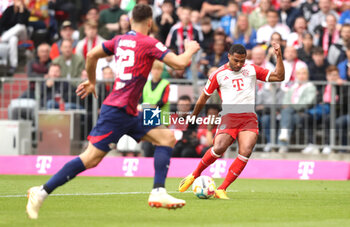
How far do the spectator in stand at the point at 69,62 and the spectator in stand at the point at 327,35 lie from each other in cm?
624

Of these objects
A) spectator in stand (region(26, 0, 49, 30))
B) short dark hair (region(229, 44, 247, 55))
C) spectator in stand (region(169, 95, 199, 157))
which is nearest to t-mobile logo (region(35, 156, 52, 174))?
spectator in stand (region(169, 95, 199, 157))

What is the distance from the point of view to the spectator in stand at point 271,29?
2028 centimetres

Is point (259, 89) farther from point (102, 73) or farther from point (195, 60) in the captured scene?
point (102, 73)

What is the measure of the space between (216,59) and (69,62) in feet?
12.4

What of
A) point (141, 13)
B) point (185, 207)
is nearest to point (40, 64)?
point (185, 207)

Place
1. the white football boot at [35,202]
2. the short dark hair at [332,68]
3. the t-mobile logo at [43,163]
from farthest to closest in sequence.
→ the short dark hair at [332,68]
the t-mobile logo at [43,163]
the white football boot at [35,202]

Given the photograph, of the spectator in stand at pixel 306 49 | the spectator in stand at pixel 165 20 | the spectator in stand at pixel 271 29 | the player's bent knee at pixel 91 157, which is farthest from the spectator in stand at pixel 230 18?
the player's bent knee at pixel 91 157

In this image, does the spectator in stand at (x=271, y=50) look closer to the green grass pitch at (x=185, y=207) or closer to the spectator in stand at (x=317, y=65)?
the spectator in stand at (x=317, y=65)

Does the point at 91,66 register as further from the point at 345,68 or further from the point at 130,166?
the point at 345,68

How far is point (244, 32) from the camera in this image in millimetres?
20625

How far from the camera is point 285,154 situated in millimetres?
18141

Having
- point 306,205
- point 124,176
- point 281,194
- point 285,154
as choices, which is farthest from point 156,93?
point 306,205

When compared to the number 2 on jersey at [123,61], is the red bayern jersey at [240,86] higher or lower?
lower

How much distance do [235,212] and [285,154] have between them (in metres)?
8.73
